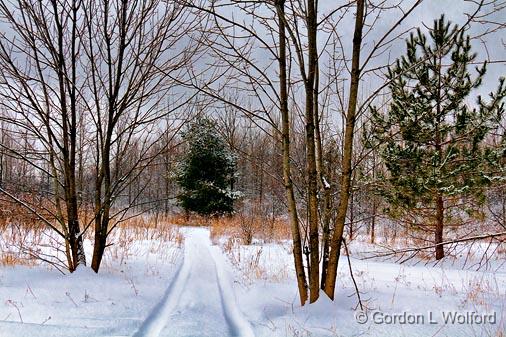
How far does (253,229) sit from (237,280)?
6188 millimetres

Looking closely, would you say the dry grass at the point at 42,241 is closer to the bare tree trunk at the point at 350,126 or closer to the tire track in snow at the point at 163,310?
the tire track in snow at the point at 163,310

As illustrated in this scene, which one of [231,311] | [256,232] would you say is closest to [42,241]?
[231,311]

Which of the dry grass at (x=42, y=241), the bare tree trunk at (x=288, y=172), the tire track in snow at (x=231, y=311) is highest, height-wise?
the bare tree trunk at (x=288, y=172)

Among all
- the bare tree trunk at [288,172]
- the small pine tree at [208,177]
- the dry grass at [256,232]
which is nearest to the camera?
the bare tree trunk at [288,172]

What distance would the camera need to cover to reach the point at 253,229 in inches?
451

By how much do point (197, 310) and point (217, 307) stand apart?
11.2 inches

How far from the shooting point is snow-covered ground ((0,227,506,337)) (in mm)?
2908

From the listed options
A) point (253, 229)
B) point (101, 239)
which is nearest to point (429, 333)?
Result: point (101, 239)

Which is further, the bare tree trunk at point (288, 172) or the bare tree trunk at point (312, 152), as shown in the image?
the bare tree trunk at point (288, 172)

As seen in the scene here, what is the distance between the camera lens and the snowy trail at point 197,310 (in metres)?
3.06

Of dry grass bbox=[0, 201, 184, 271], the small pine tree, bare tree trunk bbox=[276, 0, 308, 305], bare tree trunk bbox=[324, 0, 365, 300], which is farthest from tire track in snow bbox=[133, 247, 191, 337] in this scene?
the small pine tree

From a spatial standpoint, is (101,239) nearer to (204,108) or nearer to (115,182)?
(115,182)

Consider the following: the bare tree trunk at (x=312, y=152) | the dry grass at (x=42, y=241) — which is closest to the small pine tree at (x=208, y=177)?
the dry grass at (x=42, y=241)

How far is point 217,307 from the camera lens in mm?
3881
